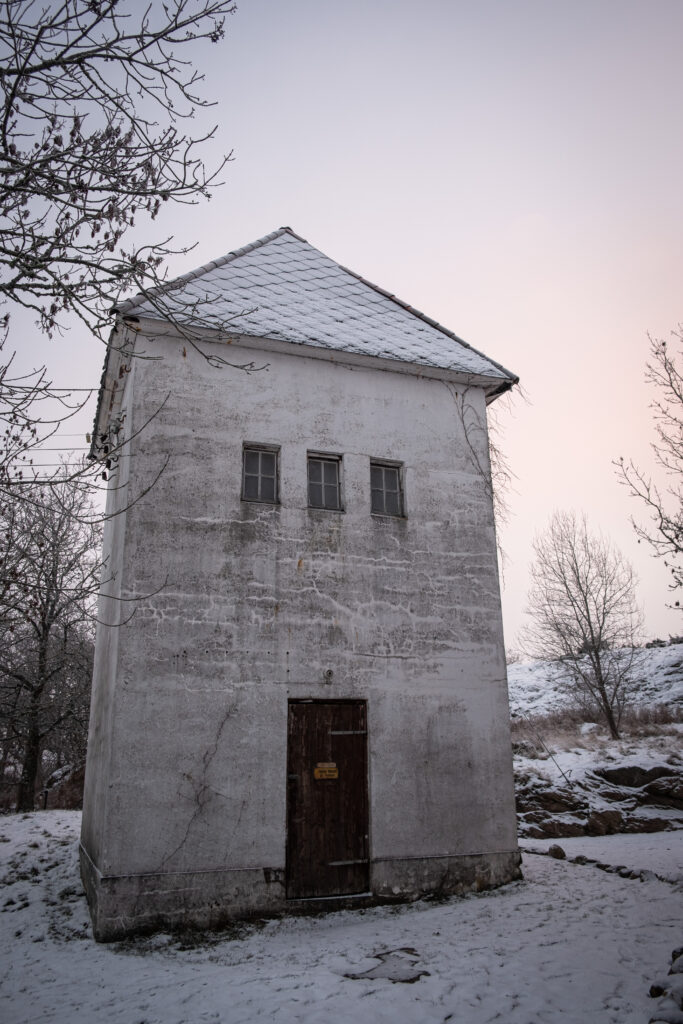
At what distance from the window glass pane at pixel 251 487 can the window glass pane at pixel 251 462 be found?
0.34 feet

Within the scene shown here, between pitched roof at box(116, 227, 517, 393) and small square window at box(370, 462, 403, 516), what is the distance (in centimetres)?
168

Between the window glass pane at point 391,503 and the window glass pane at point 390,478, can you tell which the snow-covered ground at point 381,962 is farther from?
the window glass pane at point 390,478

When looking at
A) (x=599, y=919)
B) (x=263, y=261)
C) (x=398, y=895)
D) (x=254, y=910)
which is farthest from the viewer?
(x=263, y=261)

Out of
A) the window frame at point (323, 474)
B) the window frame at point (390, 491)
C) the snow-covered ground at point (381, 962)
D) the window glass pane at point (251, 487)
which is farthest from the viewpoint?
the window frame at point (390, 491)

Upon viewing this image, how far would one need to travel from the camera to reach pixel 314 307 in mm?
10555

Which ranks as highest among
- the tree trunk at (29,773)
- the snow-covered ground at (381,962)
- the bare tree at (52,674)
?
the bare tree at (52,674)

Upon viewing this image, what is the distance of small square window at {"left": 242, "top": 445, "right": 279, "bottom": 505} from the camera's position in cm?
897

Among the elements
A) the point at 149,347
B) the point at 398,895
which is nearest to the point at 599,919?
the point at 398,895

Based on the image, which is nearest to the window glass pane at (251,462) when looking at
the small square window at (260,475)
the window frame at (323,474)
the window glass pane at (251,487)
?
the small square window at (260,475)

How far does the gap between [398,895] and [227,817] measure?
2.37 m

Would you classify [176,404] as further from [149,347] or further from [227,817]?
[227,817]

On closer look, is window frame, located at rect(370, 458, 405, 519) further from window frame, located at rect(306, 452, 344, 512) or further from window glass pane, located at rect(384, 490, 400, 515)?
window frame, located at rect(306, 452, 344, 512)

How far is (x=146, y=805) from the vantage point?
734cm

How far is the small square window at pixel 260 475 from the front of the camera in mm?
8969
